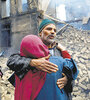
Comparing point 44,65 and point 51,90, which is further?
point 51,90

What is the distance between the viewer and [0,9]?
334 inches

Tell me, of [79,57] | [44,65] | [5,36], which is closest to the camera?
[44,65]

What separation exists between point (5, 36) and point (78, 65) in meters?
5.24

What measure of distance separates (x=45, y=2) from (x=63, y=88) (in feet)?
50.4

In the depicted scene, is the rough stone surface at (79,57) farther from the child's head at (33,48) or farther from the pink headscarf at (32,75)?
the child's head at (33,48)

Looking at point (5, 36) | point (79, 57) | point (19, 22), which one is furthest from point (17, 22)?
point (79, 57)

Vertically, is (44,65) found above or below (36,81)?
above

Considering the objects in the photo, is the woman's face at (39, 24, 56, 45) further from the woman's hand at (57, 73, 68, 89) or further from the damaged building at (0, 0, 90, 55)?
the damaged building at (0, 0, 90, 55)

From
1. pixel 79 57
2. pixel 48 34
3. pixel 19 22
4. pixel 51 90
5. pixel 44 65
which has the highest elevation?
pixel 19 22

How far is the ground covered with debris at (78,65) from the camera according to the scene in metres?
4.67

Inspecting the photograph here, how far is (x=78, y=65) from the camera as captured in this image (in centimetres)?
684

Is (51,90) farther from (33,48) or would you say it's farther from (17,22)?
(17,22)

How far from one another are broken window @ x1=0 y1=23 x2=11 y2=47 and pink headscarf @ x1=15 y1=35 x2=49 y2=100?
7187 mm

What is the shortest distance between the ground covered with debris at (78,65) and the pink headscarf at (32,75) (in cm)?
316
